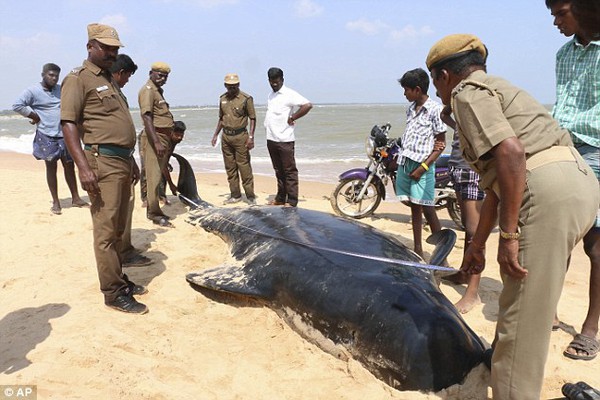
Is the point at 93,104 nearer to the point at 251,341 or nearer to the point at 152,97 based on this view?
the point at 251,341

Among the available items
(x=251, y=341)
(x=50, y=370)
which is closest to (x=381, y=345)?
(x=251, y=341)

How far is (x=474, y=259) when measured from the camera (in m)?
2.54

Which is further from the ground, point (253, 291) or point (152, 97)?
point (152, 97)

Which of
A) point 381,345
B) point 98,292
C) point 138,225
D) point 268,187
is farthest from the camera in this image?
point 268,187

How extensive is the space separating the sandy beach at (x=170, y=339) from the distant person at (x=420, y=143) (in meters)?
0.93

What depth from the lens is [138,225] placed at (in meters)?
6.43

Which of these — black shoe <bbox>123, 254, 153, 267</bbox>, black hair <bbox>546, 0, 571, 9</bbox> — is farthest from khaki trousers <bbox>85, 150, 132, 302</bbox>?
black hair <bbox>546, 0, 571, 9</bbox>

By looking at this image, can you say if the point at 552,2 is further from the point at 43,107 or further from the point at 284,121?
the point at 43,107

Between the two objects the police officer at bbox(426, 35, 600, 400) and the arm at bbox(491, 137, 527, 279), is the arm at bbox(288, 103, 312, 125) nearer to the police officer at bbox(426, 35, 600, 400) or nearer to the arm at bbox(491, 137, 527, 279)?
the police officer at bbox(426, 35, 600, 400)

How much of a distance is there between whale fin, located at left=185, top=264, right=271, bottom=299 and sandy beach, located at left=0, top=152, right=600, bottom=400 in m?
0.17

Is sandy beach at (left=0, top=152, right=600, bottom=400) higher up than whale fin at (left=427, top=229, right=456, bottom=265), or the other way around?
whale fin at (left=427, top=229, right=456, bottom=265)

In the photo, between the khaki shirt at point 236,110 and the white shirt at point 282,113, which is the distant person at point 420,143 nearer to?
the white shirt at point 282,113

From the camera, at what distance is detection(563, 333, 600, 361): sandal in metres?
3.29

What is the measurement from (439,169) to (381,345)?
15.2ft
